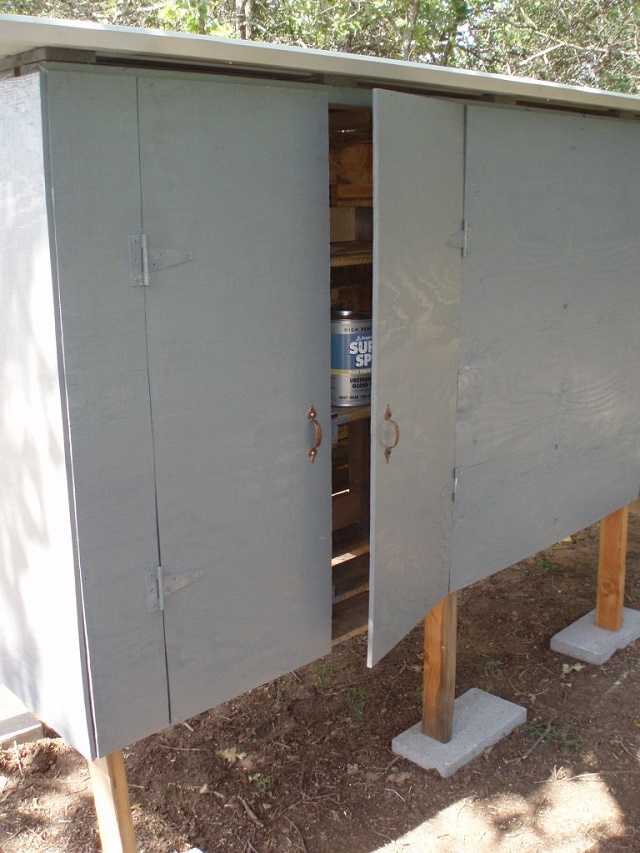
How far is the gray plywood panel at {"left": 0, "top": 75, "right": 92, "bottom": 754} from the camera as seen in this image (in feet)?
5.95

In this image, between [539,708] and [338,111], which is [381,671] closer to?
[539,708]

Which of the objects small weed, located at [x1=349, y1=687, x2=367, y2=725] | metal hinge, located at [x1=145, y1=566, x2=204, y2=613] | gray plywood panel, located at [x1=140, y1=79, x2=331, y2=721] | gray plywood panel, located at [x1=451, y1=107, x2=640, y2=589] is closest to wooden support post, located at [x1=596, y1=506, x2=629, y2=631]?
gray plywood panel, located at [x1=451, y1=107, x2=640, y2=589]

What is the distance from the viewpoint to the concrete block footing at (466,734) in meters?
3.32

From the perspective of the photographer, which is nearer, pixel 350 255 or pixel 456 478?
pixel 350 255

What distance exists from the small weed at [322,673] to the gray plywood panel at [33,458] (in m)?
1.85

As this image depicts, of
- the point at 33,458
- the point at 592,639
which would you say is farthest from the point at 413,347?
the point at 592,639

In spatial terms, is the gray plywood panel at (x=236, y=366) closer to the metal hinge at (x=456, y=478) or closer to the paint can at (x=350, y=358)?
the paint can at (x=350, y=358)

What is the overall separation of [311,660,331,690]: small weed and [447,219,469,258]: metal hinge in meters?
2.17

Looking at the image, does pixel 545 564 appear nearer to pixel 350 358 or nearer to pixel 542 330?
pixel 542 330

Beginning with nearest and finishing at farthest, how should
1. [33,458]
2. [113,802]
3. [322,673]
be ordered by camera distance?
[33,458] → [113,802] → [322,673]

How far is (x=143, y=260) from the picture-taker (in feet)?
6.27

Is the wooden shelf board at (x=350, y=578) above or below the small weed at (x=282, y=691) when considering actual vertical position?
above

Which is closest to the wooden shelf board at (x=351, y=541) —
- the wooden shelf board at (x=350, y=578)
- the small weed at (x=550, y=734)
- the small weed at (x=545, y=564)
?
the wooden shelf board at (x=350, y=578)

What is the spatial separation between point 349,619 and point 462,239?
121cm
